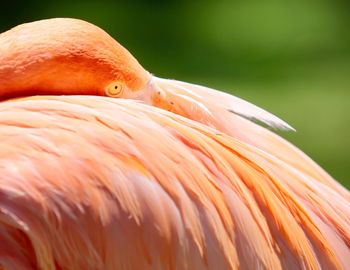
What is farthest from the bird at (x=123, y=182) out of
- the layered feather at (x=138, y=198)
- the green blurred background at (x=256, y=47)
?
the green blurred background at (x=256, y=47)

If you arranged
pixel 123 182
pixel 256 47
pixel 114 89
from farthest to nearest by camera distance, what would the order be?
pixel 256 47 → pixel 114 89 → pixel 123 182

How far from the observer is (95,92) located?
4.13ft

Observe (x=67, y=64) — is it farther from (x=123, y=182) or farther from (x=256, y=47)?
(x=256, y=47)


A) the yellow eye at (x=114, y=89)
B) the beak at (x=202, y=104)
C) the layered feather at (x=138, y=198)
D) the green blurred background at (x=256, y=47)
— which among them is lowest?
the green blurred background at (x=256, y=47)

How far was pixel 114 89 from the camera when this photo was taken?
1.26 m

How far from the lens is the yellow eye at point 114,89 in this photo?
1256 millimetres

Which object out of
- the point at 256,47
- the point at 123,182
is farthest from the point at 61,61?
the point at 256,47

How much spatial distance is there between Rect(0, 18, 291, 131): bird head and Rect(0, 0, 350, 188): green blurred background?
207 centimetres

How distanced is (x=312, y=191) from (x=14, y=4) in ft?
10.1

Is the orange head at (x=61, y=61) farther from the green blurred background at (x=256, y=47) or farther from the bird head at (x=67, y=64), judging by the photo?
the green blurred background at (x=256, y=47)

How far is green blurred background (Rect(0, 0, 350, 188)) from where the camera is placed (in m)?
3.52

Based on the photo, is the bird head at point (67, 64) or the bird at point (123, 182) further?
the bird head at point (67, 64)

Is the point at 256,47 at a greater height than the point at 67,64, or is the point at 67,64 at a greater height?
the point at 67,64

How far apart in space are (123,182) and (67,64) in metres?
0.18
